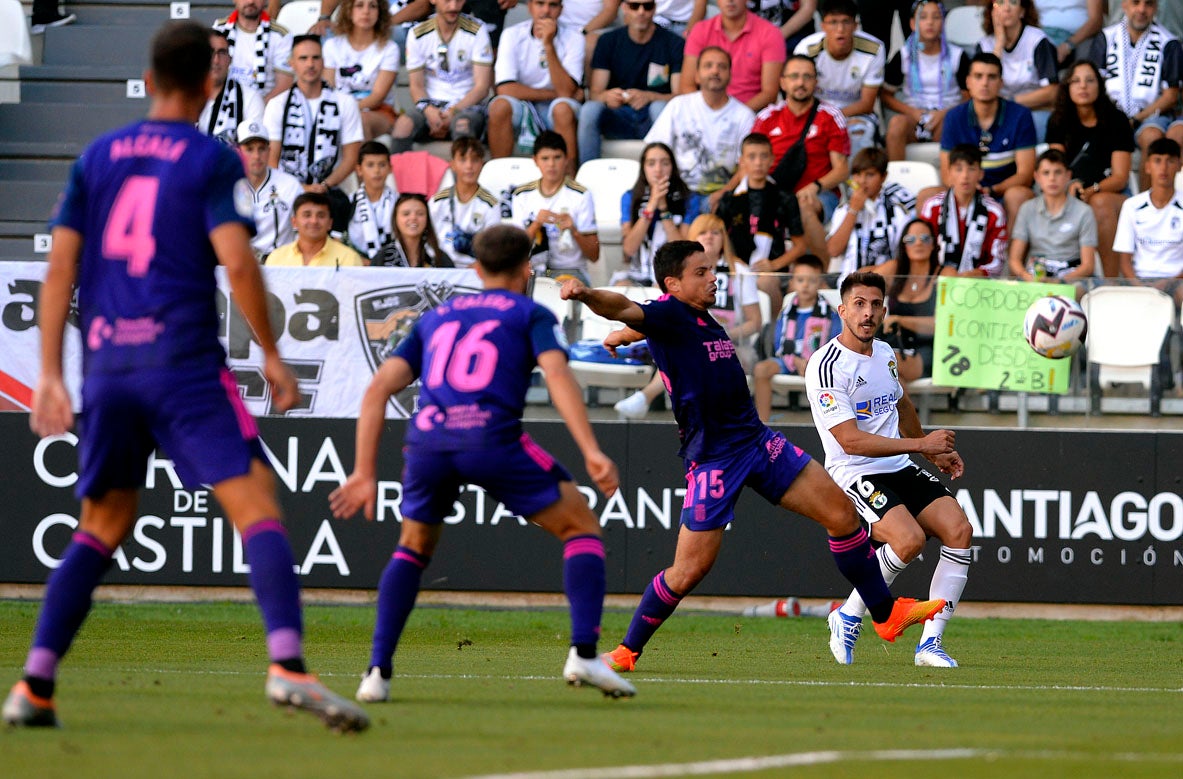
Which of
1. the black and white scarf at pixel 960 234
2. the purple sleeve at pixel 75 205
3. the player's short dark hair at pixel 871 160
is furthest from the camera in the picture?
the player's short dark hair at pixel 871 160

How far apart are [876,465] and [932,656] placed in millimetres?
1152

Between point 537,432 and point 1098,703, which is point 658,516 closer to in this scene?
point 537,432

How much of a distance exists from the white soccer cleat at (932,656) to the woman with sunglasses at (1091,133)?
670 centimetres

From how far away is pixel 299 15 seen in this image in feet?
59.3

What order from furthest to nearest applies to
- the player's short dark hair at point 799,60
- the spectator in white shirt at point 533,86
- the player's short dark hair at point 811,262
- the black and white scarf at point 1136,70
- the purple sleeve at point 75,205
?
the spectator in white shirt at point 533,86 → the black and white scarf at point 1136,70 → the player's short dark hair at point 799,60 → the player's short dark hair at point 811,262 → the purple sleeve at point 75,205

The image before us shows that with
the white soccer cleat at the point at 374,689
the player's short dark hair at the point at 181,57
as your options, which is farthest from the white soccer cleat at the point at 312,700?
the player's short dark hair at the point at 181,57

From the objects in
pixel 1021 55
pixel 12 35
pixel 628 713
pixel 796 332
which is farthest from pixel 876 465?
pixel 12 35

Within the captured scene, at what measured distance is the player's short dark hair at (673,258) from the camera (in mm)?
8633

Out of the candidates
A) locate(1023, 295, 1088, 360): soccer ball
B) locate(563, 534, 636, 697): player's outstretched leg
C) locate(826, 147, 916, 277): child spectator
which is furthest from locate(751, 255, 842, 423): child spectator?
locate(563, 534, 636, 697): player's outstretched leg

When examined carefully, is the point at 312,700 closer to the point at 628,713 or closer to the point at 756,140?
the point at 628,713

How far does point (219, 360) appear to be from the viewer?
5605mm

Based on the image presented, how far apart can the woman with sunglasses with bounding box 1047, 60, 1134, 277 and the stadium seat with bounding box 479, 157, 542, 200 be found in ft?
15.6

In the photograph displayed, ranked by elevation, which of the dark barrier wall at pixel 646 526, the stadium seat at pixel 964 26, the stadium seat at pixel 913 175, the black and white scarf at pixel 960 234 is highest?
the stadium seat at pixel 964 26

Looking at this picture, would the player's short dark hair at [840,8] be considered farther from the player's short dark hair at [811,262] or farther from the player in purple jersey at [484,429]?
the player in purple jersey at [484,429]
